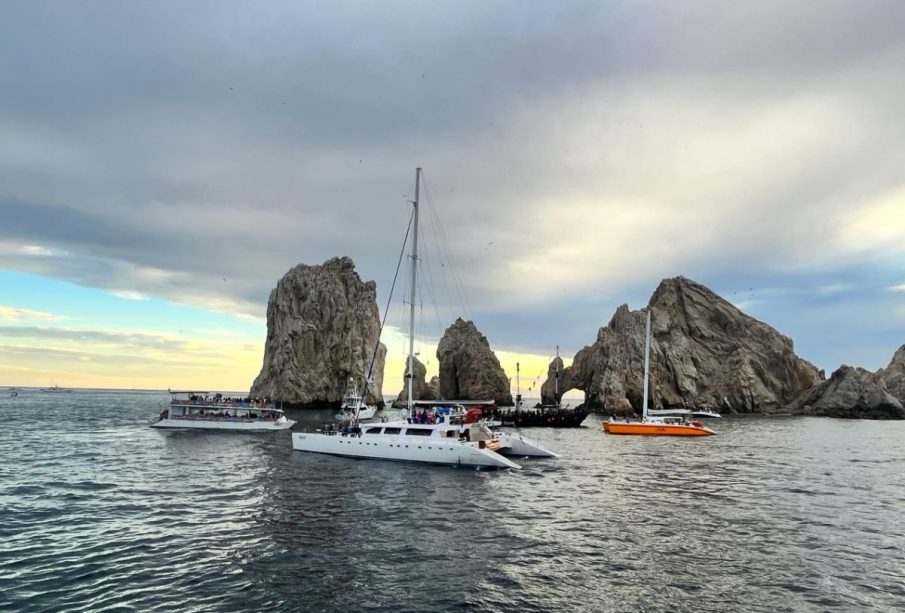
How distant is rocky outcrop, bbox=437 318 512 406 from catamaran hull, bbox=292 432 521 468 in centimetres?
10007

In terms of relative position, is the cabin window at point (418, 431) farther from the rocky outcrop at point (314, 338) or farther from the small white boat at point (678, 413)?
the rocky outcrop at point (314, 338)

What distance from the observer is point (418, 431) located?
38.4m

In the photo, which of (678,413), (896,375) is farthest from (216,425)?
(896,375)

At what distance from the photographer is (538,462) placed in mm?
40219

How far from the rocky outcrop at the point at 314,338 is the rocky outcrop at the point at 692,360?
2153 inches

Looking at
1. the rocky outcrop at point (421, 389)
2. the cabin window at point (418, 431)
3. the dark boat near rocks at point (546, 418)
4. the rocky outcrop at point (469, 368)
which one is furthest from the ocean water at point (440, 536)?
the rocky outcrop at point (469, 368)

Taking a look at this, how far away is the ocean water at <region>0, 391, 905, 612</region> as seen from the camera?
14484 millimetres

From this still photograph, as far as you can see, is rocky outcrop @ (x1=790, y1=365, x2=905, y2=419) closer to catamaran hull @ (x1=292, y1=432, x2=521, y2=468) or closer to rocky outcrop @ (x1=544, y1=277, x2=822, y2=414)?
rocky outcrop @ (x1=544, y1=277, x2=822, y2=414)

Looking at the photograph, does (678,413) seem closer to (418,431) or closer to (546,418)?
(546,418)

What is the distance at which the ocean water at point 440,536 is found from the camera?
14.5 metres

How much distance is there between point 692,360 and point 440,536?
407 ft

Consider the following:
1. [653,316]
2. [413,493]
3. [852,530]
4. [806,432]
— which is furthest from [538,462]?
[653,316]

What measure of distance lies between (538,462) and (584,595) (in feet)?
85.4

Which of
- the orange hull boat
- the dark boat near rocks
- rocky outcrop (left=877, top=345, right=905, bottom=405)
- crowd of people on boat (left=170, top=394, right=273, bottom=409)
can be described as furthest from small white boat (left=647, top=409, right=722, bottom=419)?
rocky outcrop (left=877, top=345, right=905, bottom=405)
